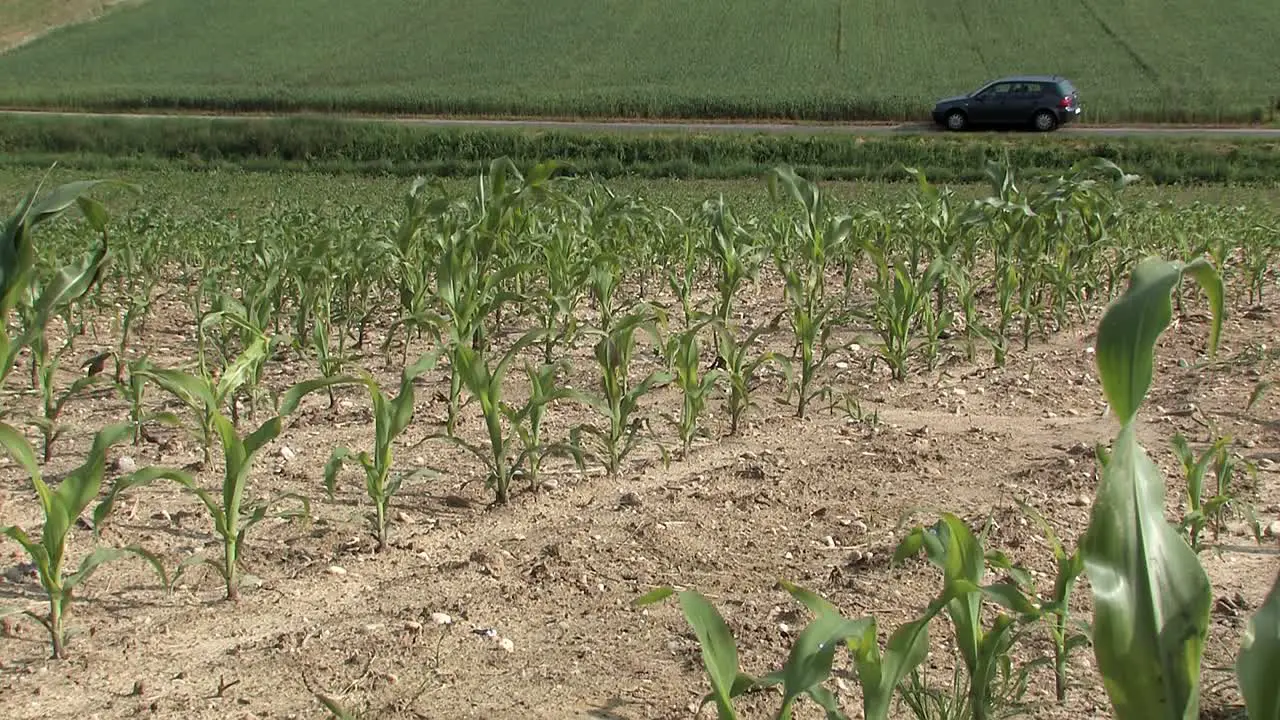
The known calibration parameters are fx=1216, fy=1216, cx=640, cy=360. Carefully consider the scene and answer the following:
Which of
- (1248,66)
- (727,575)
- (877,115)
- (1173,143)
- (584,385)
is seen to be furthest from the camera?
(1248,66)

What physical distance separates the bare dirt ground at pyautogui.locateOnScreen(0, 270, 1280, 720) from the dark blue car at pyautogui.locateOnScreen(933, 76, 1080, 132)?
2629cm

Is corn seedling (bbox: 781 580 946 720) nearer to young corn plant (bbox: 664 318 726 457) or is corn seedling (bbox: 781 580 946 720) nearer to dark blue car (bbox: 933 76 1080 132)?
young corn plant (bbox: 664 318 726 457)

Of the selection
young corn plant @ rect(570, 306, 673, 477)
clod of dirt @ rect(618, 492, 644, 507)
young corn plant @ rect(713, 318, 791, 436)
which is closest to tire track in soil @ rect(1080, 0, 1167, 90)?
young corn plant @ rect(713, 318, 791, 436)

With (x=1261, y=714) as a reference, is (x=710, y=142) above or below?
below

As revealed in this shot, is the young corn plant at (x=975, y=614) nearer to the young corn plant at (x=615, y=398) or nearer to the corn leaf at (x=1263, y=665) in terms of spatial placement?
the corn leaf at (x=1263, y=665)

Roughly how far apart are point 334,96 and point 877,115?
16.7 metres

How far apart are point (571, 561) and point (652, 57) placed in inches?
1605

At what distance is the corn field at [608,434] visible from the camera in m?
2.08

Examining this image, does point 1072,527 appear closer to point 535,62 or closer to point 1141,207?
point 1141,207

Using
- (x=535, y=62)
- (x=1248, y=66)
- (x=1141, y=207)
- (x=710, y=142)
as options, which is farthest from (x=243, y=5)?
(x=1141, y=207)

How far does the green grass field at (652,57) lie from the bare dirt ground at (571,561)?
30798mm

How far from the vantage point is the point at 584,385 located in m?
5.61

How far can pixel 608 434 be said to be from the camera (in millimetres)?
4738

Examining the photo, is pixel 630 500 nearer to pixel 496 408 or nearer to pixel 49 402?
pixel 496 408
